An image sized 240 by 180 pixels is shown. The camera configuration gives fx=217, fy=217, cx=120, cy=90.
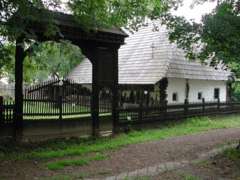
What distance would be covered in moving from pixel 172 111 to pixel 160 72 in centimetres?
274

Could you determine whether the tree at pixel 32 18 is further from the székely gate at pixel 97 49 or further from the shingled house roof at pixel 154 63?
the shingled house roof at pixel 154 63

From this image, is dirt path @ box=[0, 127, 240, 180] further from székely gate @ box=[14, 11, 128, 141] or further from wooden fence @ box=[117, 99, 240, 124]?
székely gate @ box=[14, 11, 128, 141]

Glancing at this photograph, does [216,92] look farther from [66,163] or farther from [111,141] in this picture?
[66,163]

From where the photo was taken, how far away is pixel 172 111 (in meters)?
12.4

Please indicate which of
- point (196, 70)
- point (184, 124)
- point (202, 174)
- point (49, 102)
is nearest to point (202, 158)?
point (202, 174)

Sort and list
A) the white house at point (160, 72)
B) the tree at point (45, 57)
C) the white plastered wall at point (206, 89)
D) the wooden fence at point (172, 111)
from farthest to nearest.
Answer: the white plastered wall at point (206, 89) < the white house at point (160, 72) < the wooden fence at point (172, 111) < the tree at point (45, 57)

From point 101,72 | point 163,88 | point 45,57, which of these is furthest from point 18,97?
point 163,88

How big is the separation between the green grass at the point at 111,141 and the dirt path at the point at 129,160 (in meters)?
0.30

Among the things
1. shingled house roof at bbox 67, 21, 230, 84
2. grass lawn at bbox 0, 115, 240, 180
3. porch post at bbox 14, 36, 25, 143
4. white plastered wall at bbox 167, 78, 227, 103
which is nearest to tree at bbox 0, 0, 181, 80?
porch post at bbox 14, 36, 25, 143

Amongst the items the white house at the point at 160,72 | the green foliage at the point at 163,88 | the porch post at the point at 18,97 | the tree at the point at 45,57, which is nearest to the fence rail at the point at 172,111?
the green foliage at the point at 163,88

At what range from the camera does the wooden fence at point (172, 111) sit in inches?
400

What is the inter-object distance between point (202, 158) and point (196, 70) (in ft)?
36.0

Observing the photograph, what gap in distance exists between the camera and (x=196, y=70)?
629 inches

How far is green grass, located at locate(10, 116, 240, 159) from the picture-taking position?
660 centimetres
